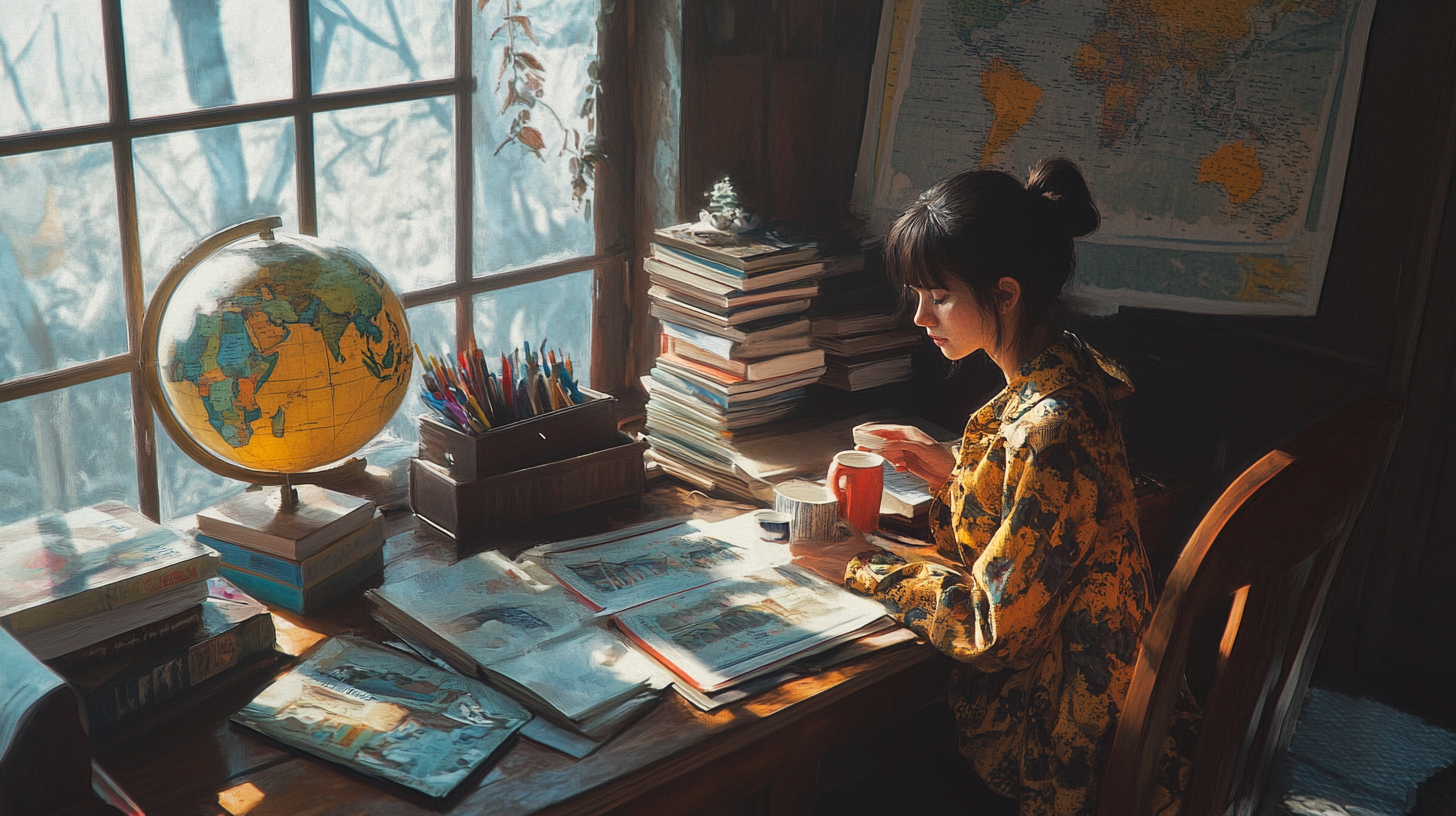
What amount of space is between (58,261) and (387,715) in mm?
891

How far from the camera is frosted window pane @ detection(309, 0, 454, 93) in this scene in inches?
75.0

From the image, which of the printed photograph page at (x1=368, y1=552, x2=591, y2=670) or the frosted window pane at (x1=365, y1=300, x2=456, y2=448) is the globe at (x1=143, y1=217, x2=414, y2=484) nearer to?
the printed photograph page at (x1=368, y1=552, x2=591, y2=670)

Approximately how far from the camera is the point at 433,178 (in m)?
2.13

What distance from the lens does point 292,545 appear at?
4.90 feet

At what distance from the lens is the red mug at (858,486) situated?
1758 millimetres

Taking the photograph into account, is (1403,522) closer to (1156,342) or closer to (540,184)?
(1156,342)

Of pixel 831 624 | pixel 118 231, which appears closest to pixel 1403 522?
pixel 831 624

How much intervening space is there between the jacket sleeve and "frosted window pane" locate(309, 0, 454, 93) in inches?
49.9

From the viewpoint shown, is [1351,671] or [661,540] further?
[1351,671]

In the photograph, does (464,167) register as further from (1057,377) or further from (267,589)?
(1057,377)

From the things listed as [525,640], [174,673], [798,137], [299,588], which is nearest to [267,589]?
[299,588]

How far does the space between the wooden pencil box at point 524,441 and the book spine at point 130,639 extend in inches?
19.0

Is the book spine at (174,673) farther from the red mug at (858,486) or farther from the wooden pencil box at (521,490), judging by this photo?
the red mug at (858,486)

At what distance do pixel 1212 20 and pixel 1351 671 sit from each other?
5.04ft
